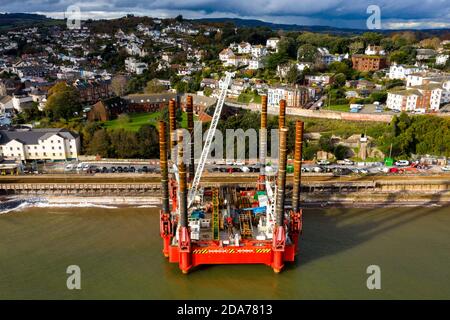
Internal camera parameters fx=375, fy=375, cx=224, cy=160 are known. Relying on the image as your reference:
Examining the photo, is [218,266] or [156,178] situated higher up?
[156,178]

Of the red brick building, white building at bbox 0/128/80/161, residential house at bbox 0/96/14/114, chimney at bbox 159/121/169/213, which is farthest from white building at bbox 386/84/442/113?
residential house at bbox 0/96/14/114

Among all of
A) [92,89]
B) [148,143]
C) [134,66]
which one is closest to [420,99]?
[148,143]

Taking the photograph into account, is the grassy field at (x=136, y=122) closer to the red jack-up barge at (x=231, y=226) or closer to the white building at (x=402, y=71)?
the red jack-up barge at (x=231, y=226)

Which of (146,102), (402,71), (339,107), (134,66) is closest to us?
(339,107)

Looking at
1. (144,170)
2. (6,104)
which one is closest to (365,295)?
(144,170)

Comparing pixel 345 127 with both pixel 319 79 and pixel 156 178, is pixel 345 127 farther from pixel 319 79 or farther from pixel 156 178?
pixel 156 178

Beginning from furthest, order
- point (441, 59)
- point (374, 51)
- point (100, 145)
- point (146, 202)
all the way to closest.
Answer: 1. point (374, 51)
2. point (441, 59)
3. point (100, 145)
4. point (146, 202)

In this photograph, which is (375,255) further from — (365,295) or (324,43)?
(324,43)
